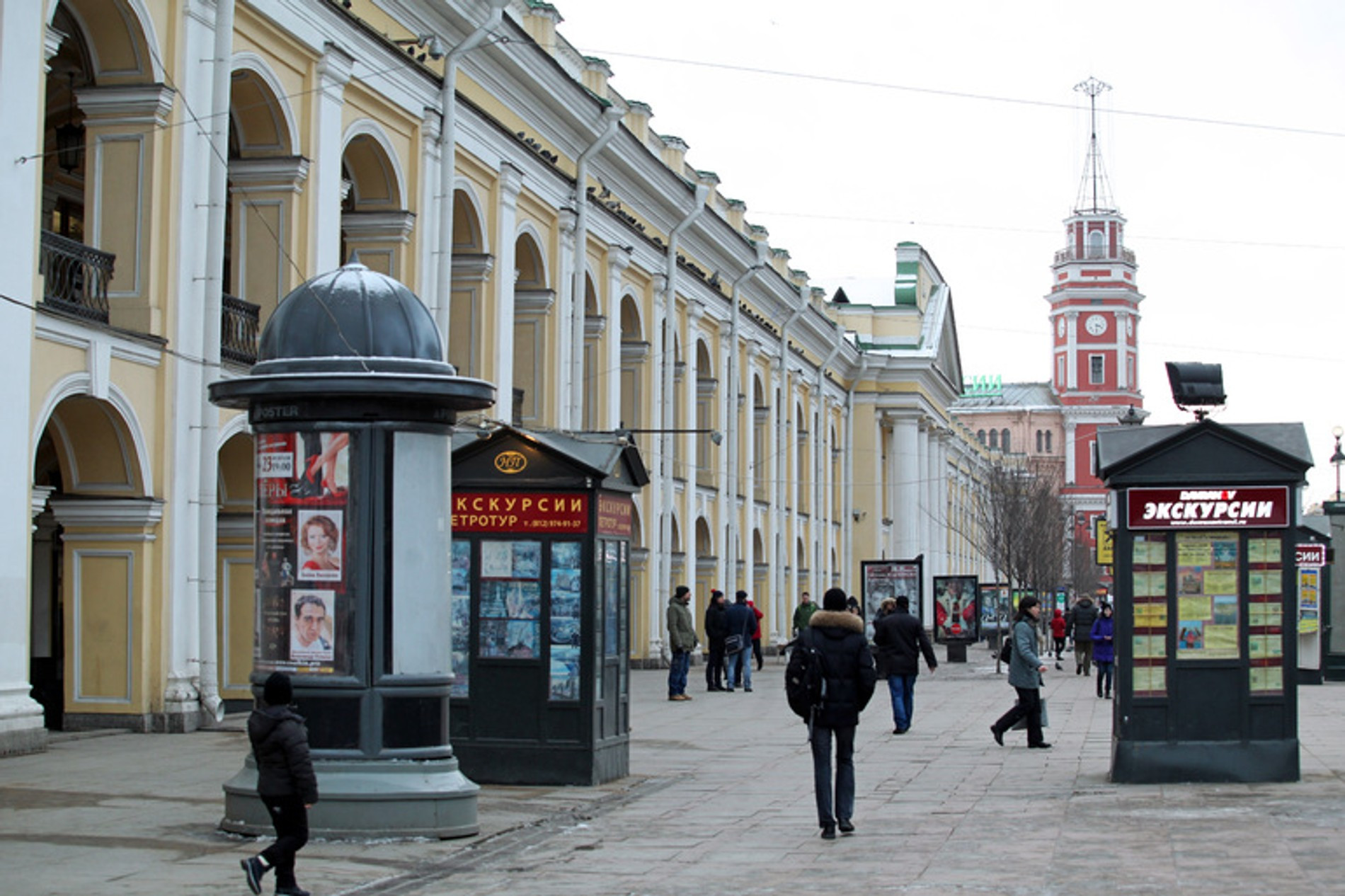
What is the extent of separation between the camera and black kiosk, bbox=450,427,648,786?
47.6 feet

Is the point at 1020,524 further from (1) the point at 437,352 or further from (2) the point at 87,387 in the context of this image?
(1) the point at 437,352

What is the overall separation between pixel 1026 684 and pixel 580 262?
17190 mm

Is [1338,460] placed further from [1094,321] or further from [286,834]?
[1094,321]

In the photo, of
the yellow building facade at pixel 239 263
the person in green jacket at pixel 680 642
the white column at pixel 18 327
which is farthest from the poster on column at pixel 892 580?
the white column at pixel 18 327

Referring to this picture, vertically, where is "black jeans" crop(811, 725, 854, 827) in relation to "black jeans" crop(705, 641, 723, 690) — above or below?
above

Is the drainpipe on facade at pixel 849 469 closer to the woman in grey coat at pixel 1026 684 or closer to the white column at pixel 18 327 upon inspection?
the woman in grey coat at pixel 1026 684

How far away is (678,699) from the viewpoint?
27000mm

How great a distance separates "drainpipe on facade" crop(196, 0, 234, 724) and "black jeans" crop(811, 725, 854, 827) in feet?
30.9

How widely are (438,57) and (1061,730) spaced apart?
1311 centimetres

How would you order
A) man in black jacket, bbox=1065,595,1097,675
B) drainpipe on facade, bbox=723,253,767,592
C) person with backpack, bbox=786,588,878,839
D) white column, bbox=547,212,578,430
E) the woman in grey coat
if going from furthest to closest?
drainpipe on facade, bbox=723,253,767,592, man in black jacket, bbox=1065,595,1097,675, white column, bbox=547,212,578,430, the woman in grey coat, person with backpack, bbox=786,588,878,839

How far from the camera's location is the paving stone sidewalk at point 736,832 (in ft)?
32.6

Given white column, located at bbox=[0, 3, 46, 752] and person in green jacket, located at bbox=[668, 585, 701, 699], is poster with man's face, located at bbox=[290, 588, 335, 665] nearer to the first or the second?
white column, located at bbox=[0, 3, 46, 752]

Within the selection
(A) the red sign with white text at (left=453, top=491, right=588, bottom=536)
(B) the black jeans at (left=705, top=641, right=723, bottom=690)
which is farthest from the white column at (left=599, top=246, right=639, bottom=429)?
(A) the red sign with white text at (left=453, top=491, right=588, bottom=536)

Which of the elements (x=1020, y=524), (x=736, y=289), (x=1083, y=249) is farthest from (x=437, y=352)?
(x=1083, y=249)
